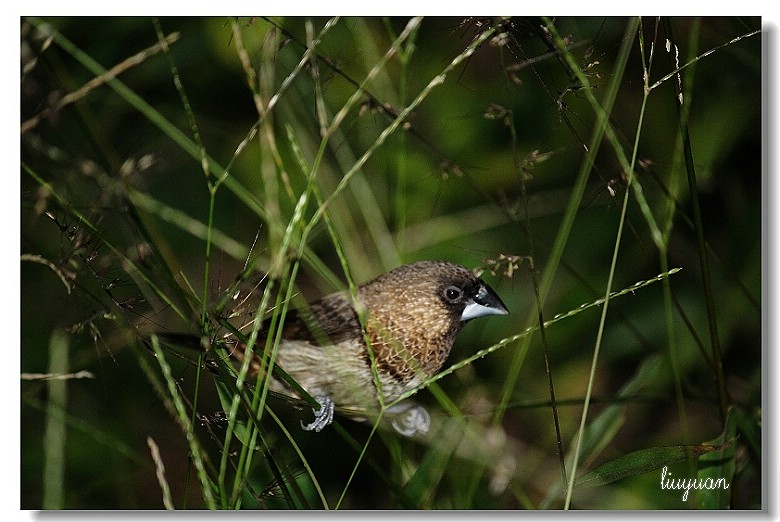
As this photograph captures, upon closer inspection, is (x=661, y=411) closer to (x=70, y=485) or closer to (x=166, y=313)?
(x=166, y=313)

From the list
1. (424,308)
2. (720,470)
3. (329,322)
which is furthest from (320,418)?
(720,470)

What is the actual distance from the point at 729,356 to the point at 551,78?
883 mm

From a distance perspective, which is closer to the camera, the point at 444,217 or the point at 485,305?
the point at 485,305

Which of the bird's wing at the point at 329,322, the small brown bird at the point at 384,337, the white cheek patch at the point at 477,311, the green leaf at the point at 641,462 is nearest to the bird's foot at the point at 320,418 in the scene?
the small brown bird at the point at 384,337

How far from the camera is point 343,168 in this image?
2.25 metres

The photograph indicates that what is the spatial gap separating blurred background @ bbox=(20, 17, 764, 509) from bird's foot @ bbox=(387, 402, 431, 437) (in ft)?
0.13

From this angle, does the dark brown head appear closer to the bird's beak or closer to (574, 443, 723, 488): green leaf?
the bird's beak

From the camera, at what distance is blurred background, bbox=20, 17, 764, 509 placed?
7.22ft

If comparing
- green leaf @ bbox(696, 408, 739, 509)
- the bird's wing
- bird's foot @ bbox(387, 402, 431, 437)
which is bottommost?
green leaf @ bbox(696, 408, 739, 509)

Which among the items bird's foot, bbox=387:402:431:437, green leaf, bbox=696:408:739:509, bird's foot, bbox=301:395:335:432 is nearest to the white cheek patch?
bird's foot, bbox=387:402:431:437

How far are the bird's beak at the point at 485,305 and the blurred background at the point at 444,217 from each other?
0.15 ft

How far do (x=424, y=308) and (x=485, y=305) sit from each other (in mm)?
159

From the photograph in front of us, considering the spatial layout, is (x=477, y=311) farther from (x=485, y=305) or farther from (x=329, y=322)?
(x=329, y=322)

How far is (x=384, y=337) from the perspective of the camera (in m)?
2.23
